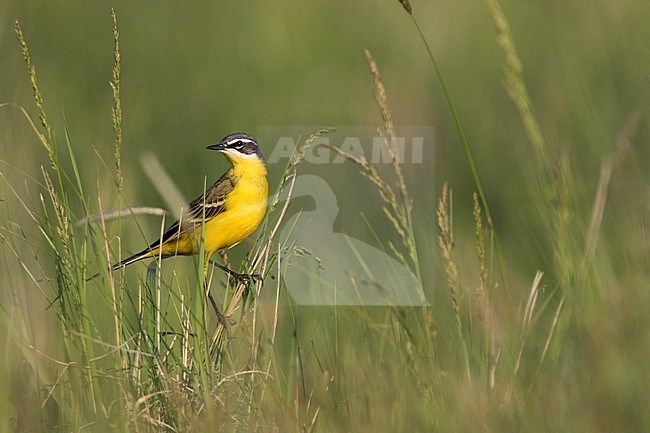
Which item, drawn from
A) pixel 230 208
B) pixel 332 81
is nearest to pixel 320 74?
pixel 332 81

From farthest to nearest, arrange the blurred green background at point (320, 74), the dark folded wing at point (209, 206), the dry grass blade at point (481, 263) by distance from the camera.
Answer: the blurred green background at point (320, 74), the dark folded wing at point (209, 206), the dry grass blade at point (481, 263)

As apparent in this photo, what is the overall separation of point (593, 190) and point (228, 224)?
2419 millimetres

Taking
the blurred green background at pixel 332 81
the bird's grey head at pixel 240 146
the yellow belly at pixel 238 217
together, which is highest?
the blurred green background at pixel 332 81

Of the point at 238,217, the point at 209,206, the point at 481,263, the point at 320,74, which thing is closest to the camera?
the point at 481,263

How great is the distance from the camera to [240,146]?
15.8 feet

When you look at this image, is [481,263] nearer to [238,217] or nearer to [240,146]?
[238,217]

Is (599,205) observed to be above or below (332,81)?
below

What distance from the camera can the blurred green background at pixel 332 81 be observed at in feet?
22.5

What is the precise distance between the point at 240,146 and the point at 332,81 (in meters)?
3.99

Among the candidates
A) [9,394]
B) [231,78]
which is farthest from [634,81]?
[9,394]

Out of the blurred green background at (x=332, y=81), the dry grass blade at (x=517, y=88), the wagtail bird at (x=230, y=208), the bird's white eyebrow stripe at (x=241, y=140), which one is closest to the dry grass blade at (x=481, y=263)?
the dry grass blade at (x=517, y=88)

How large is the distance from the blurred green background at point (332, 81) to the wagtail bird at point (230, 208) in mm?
883

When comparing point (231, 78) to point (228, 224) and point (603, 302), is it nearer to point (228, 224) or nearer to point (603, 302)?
point (228, 224)

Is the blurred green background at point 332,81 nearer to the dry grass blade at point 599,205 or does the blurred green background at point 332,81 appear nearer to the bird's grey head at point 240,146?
the bird's grey head at point 240,146
